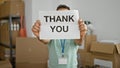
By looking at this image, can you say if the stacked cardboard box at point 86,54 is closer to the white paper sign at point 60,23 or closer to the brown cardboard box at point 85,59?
the brown cardboard box at point 85,59

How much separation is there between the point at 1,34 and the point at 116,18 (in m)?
2.16

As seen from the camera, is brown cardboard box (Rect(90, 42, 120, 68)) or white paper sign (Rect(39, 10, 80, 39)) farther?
brown cardboard box (Rect(90, 42, 120, 68))

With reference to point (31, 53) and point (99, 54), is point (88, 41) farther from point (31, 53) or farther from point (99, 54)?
point (31, 53)

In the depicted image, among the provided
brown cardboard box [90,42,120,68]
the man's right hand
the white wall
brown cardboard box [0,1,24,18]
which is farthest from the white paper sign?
brown cardboard box [0,1,24,18]

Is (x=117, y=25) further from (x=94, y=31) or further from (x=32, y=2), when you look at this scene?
(x=32, y=2)

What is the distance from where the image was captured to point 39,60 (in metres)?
2.61

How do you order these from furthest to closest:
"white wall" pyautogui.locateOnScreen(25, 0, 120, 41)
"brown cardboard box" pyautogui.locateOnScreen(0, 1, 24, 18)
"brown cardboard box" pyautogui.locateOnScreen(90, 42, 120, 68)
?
"brown cardboard box" pyautogui.locateOnScreen(0, 1, 24, 18)
"white wall" pyautogui.locateOnScreen(25, 0, 120, 41)
"brown cardboard box" pyautogui.locateOnScreen(90, 42, 120, 68)

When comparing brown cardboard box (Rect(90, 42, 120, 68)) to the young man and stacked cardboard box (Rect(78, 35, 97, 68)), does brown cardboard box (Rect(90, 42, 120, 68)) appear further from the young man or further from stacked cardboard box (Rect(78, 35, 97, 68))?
the young man

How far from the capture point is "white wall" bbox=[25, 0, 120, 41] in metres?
2.72

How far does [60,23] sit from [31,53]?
1.29 m

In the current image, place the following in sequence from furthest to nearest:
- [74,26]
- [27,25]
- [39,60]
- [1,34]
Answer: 1. [1,34]
2. [27,25]
3. [39,60]
4. [74,26]

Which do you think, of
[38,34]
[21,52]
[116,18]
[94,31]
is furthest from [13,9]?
[38,34]

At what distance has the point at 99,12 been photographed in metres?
2.94

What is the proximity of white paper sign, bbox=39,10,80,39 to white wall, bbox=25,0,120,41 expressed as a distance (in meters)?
1.43
